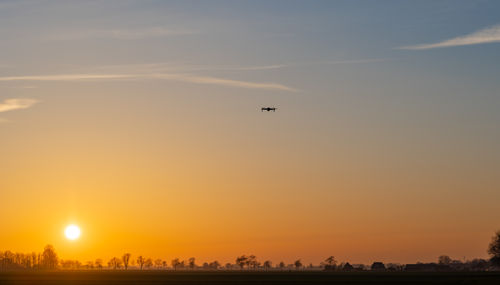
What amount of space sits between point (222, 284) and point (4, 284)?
111 feet

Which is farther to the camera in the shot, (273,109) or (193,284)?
(273,109)

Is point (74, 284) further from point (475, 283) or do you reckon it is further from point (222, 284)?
point (475, 283)

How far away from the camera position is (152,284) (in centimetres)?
12112

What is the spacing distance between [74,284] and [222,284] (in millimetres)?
24830

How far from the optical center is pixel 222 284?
393 ft

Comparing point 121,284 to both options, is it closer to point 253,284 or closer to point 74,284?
point 74,284

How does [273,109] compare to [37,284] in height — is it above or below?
above

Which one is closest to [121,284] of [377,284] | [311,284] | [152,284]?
[152,284]

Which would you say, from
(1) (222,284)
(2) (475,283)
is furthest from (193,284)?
(2) (475,283)

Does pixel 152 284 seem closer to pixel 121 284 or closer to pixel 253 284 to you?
pixel 121 284

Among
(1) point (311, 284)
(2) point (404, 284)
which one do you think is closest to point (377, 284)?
(2) point (404, 284)

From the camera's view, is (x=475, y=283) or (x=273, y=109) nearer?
(x=475, y=283)

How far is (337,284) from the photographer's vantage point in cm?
12206

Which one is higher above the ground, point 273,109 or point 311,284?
point 273,109
